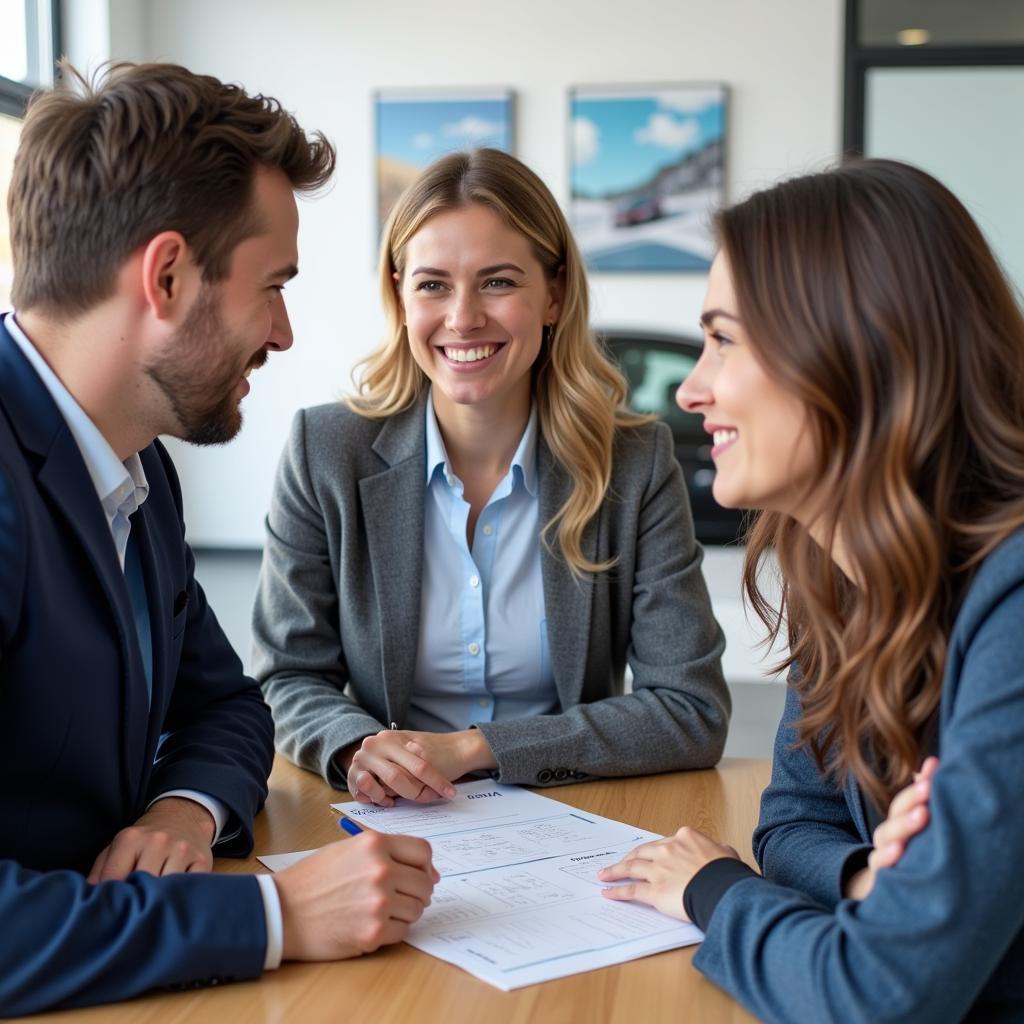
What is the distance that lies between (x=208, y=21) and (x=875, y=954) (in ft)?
23.4

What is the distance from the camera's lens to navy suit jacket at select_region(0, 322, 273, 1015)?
101 cm

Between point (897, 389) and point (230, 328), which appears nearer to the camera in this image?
A: point (897, 389)

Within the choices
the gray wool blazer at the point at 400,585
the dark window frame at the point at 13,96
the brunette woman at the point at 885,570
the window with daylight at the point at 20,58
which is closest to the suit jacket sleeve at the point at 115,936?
the brunette woman at the point at 885,570

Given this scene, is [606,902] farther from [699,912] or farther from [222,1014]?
[222,1014]

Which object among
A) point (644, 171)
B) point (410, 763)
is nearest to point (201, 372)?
point (410, 763)

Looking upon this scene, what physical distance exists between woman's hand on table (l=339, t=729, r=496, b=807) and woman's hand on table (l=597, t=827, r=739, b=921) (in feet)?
1.06

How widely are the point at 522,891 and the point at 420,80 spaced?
6357 mm

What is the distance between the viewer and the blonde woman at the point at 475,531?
185cm

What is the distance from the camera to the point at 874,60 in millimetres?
6668

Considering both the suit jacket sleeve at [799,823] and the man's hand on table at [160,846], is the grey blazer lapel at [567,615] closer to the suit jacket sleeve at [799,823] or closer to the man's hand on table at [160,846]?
the suit jacket sleeve at [799,823]


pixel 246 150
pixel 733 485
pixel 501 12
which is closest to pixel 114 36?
pixel 501 12

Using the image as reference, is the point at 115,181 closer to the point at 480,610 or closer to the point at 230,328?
the point at 230,328

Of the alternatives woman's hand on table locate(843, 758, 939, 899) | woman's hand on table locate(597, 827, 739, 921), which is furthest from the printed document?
woman's hand on table locate(843, 758, 939, 899)

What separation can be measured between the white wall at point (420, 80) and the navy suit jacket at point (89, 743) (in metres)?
5.51
